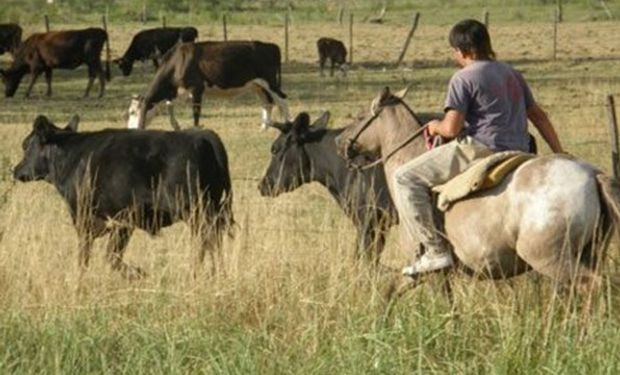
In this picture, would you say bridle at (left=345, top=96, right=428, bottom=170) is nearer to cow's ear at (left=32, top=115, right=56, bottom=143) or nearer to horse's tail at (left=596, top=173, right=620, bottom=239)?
horse's tail at (left=596, top=173, right=620, bottom=239)

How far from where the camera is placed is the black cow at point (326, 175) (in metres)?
10.9

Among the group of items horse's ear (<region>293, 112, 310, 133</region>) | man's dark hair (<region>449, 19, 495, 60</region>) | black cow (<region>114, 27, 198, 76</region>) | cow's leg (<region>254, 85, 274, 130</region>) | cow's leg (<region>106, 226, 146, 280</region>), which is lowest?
black cow (<region>114, 27, 198, 76</region>)

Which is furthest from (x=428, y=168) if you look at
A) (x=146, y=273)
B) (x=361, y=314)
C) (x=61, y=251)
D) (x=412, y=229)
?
(x=61, y=251)

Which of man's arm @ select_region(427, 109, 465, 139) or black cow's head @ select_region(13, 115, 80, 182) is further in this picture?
black cow's head @ select_region(13, 115, 80, 182)

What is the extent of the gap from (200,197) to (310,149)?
1.18 m

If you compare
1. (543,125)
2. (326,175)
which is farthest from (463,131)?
(326,175)

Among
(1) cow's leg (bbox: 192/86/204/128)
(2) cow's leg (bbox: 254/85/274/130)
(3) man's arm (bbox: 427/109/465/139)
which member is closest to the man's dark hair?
(3) man's arm (bbox: 427/109/465/139)

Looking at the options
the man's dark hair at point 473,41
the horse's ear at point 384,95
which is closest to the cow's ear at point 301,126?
the horse's ear at point 384,95

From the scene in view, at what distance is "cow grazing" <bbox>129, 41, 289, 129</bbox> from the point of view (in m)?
26.4

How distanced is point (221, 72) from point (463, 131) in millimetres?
18636

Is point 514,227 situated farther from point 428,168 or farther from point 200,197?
point 200,197

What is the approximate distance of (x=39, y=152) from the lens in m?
11.9

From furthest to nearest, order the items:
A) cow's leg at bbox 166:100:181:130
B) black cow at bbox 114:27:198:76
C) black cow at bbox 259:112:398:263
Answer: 1. black cow at bbox 114:27:198:76
2. cow's leg at bbox 166:100:181:130
3. black cow at bbox 259:112:398:263

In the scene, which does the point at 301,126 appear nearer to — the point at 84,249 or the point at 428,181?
the point at 84,249
